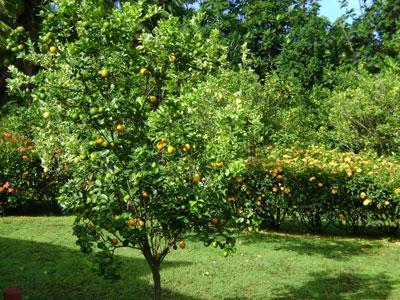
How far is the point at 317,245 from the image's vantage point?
8633 millimetres

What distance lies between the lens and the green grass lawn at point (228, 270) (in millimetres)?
5934

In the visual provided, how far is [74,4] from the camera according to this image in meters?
3.88

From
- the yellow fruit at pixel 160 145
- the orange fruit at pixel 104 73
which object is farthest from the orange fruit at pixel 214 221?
the orange fruit at pixel 104 73

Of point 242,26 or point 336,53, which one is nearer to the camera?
point 336,53

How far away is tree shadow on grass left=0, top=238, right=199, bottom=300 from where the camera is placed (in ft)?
19.2

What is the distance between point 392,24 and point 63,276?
51.6ft

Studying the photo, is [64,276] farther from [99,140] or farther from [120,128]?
[120,128]

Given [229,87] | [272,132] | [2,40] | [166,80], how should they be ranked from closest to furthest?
[166,80] → [229,87] → [272,132] → [2,40]

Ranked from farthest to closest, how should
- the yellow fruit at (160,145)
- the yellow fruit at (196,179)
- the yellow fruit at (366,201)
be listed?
the yellow fruit at (366,201) → the yellow fruit at (196,179) → the yellow fruit at (160,145)

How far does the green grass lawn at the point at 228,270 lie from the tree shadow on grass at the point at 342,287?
0.01 meters

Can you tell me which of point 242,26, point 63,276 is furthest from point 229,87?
point 242,26

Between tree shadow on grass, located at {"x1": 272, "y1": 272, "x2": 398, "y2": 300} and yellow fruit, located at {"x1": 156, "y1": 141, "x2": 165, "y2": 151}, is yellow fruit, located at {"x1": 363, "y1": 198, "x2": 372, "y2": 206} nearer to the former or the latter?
tree shadow on grass, located at {"x1": 272, "y1": 272, "x2": 398, "y2": 300}

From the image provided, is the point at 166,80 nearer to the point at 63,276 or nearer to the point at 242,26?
the point at 63,276

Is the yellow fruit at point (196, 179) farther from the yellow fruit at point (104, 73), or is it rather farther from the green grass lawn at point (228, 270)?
the green grass lawn at point (228, 270)
